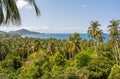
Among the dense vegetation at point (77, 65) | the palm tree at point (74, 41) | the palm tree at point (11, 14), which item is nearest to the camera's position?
the palm tree at point (11, 14)

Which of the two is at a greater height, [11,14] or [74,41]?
[11,14]

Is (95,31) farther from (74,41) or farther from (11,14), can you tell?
(11,14)

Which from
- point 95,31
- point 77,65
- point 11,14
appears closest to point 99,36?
point 95,31

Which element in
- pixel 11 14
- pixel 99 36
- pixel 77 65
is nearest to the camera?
pixel 11 14

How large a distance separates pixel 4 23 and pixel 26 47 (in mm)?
87656

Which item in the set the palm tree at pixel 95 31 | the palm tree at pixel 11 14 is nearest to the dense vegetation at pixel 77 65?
the palm tree at pixel 95 31

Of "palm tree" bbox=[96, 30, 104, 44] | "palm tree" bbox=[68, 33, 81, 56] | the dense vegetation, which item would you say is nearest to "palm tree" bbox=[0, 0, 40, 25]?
the dense vegetation

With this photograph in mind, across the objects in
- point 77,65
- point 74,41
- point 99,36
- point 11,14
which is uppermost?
point 11,14

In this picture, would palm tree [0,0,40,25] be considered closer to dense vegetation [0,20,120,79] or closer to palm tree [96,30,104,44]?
dense vegetation [0,20,120,79]

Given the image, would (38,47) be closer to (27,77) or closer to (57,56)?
(57,56)

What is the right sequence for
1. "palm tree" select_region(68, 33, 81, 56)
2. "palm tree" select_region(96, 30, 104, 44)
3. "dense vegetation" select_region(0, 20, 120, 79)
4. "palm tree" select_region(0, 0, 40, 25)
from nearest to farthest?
"palm tree" select_region(0, 0, 40, 25)
"dense vegetation" select_region(0, 20, 120, 79)
"palm tree" select_region(68, 33, 81, 56)
"palm tree" select_region(96, 30, 104, 44)

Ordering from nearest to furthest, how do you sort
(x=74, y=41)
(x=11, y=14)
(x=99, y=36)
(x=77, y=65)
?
1. (x=11, y=14)
2. (x=77, y=65)
3. (x=74, y=41)
4. (x=99, y=36)

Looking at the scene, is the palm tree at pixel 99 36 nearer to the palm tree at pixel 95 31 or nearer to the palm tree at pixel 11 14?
the palm tree at pixel 95 31

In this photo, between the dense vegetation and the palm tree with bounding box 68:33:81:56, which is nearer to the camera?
the dense vegetation
